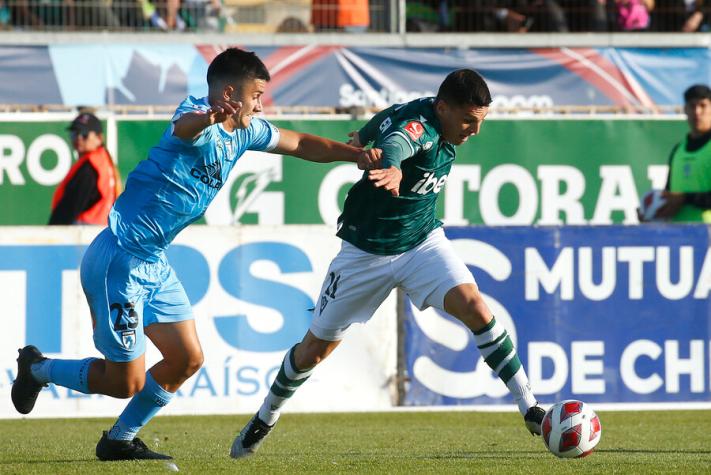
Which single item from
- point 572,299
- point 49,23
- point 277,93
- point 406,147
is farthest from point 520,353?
point 49,23

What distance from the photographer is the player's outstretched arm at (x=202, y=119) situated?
21.2 feet

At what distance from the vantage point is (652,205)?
43.5 ft

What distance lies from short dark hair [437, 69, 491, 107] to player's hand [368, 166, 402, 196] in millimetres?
849

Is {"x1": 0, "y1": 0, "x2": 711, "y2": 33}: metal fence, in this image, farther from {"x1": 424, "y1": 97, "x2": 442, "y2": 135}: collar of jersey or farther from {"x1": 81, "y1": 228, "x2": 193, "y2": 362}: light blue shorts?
{"x1": 81, "y1": 228, "x2": 193, "y2": 362}: light blue shorts

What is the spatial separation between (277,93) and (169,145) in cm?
1013

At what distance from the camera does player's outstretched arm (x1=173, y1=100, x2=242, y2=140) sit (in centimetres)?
647

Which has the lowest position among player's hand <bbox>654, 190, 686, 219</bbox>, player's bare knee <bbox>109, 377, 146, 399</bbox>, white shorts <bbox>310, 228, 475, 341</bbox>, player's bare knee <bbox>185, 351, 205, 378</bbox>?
player's bare knee <bbox>109, 377, 146, 399</bbox>

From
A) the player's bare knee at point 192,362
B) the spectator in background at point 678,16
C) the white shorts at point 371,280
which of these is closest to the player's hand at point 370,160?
the white shorts at point 371,280

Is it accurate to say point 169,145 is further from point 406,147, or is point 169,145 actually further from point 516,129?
point 516,129

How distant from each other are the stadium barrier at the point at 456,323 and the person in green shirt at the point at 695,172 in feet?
3.97

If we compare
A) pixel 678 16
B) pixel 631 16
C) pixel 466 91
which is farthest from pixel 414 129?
pixel 678 16

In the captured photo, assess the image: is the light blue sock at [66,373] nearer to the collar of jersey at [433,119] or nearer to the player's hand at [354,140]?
the player's hand at [354,140]

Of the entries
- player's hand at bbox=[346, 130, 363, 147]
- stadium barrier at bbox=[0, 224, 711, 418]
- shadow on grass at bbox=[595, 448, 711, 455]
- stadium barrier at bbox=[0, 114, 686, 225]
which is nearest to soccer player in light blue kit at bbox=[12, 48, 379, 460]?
player's hand at bbox=[346, 130, 363, 147]

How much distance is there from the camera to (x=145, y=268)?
23.5ft
